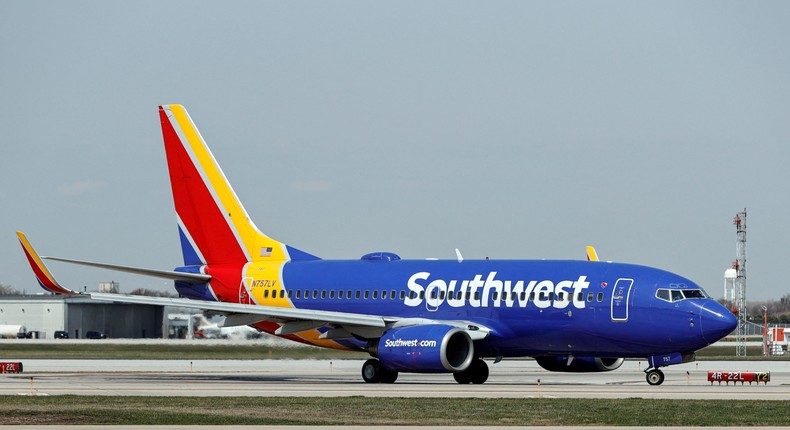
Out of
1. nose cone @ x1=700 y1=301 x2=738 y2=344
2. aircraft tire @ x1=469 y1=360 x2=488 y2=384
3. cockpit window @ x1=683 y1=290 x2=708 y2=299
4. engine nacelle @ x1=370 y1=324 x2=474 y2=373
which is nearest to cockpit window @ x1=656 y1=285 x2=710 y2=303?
cockpit window @ x1=683 y1=290 x2=708 y2=299

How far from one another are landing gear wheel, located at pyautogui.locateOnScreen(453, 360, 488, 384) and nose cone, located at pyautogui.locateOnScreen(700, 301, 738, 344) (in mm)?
7953

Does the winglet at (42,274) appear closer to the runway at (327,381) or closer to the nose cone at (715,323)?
the runway at (327,381)

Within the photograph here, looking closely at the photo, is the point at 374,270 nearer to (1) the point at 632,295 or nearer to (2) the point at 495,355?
(2) the point at 495,355

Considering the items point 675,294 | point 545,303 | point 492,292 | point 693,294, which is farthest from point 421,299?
point 693,294

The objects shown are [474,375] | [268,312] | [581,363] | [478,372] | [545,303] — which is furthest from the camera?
[581,363]

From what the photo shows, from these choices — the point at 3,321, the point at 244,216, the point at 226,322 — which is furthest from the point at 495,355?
the point at 3,321

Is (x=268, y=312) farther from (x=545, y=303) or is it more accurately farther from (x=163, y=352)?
(x=163, y=352)

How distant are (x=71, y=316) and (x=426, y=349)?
221ft

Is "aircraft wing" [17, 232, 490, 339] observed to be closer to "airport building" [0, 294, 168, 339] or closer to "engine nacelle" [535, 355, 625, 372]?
"engine nacelle" [535, 355, 625, 372]

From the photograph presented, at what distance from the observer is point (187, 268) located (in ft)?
170

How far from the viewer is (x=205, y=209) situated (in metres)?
51.8

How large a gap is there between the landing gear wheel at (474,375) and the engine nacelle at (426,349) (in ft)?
4.93

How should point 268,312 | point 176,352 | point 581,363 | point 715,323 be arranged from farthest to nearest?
point 176,352
point 581,363
point 268,312
point 715,323

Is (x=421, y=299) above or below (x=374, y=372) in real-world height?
above
